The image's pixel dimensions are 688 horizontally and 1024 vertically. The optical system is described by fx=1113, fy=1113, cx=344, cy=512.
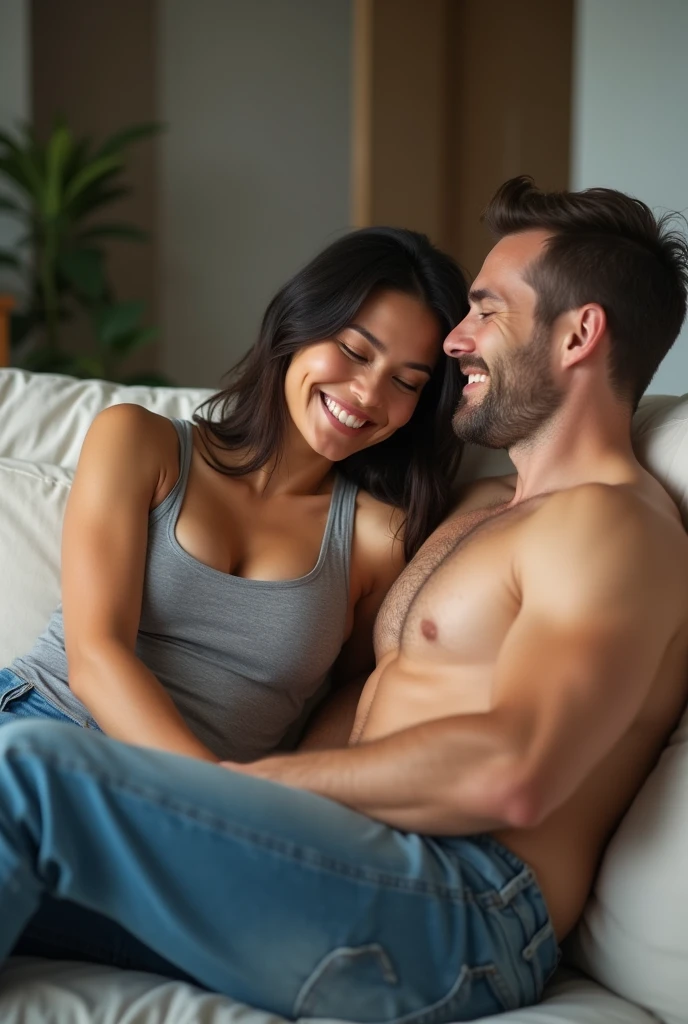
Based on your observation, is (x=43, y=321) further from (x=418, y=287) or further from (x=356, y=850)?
(x=356, y=850)

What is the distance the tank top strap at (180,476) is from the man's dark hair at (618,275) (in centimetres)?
55

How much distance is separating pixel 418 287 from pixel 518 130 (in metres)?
3.51

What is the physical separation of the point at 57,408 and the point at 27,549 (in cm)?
34

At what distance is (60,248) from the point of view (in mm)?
4418

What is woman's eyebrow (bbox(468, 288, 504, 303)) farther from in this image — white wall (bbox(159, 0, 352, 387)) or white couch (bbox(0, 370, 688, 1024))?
white wall (bbox(159, 0, 352, 387))

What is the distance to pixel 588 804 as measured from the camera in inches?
51.1

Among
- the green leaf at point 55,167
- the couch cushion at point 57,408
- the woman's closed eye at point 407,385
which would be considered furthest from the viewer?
the green leaf at point 55,167

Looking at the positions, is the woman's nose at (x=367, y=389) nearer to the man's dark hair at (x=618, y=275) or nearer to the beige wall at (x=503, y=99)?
the man's dark hair at (x=618, y=275)

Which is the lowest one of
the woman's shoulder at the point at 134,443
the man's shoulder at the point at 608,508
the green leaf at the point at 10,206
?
the woman's shoulder at the point at 134,443

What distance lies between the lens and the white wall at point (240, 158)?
5.05 m

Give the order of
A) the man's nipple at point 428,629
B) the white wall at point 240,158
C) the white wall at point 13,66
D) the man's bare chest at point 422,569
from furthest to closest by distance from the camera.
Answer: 1. the white wall at point 240,158
2. the white wall at point 13,66
3. the man's bare chest at point 422,569
4. the man's nipple at point 428,629

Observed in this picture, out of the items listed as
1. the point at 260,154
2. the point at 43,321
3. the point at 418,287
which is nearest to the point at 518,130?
the point at 260,154

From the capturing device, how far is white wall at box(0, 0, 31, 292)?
431 cm

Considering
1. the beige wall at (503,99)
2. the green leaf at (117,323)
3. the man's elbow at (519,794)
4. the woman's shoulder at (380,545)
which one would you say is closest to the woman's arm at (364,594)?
the woman's shoulder at (380,545)
